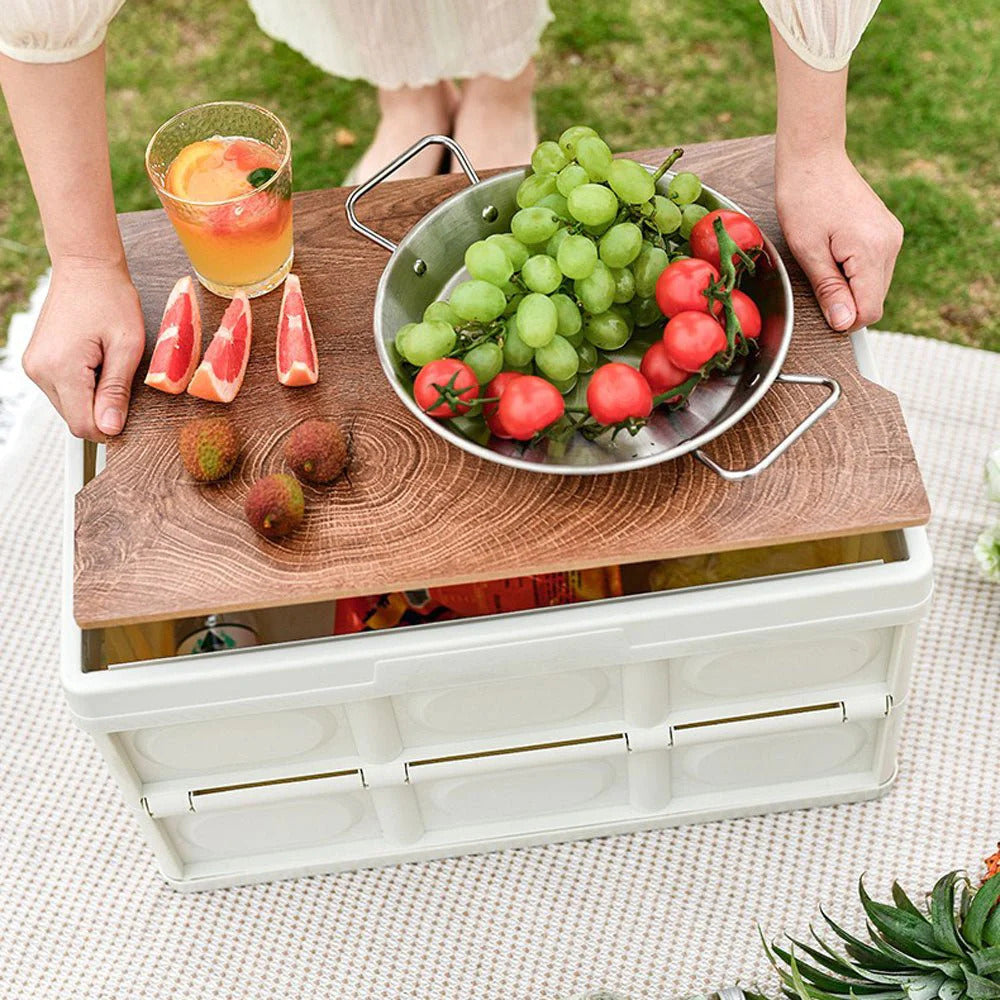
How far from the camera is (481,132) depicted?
1.80 m

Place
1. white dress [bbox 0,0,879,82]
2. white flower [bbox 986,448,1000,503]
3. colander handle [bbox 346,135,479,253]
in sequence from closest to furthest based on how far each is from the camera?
colander handle [bbox 346,135,479,253] → white flower [bbox 986,448,1000,503] → white dress [bbox 0,0,879,82]

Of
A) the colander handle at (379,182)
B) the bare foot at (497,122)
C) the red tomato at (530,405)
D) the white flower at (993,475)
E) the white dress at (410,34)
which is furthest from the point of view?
the bare foot at (497,122)

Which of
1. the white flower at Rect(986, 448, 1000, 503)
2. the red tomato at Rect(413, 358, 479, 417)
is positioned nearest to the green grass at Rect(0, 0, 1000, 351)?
the white flower at Rect(986, 448, 1000, 503)

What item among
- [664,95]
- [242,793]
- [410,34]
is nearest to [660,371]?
[242,793]

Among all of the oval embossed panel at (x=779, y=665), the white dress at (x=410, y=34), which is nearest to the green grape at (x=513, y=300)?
the oval embossed panel at (x=779, y=665)

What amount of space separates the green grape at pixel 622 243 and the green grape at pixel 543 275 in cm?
4

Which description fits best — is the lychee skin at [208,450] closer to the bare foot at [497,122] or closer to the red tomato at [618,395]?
the red tomato at [618,395]

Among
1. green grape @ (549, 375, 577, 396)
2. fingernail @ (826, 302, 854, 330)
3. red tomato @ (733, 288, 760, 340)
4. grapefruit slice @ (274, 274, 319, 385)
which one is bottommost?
fingernail @ (826, 302, 854, 330)

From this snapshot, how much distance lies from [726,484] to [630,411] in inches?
4.0

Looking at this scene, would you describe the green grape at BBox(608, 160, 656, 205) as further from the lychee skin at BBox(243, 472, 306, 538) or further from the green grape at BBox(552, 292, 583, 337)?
the lychee skin at BBox(243, 472, 306, 538)

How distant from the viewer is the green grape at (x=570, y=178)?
109 centimetres

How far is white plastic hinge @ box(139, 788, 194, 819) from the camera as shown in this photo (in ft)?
3.89

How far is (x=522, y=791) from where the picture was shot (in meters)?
1.28

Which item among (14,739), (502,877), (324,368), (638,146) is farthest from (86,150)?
(638,146)
